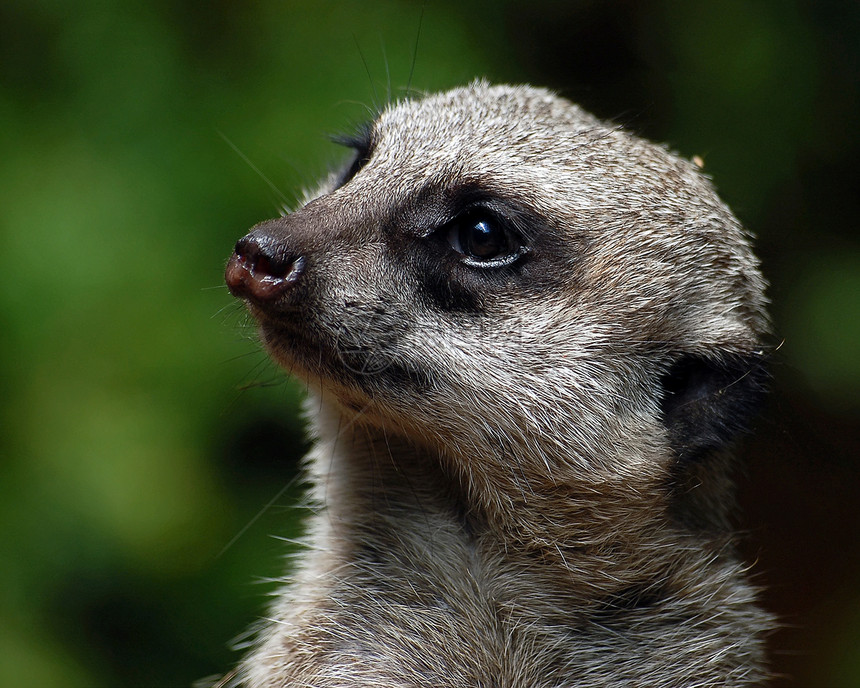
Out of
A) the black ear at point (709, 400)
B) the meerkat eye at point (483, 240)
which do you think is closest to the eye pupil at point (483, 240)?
the meerkat eye at point (483, 240)

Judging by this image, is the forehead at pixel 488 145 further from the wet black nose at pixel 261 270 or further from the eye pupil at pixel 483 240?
the wet black nose at pixel 261 270

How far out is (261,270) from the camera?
1.92 m

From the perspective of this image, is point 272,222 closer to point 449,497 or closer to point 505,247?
point 505,247

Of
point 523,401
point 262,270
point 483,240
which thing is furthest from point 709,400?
point 262,270

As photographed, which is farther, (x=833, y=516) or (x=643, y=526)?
(x=833, y=516)

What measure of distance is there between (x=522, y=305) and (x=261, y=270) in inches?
24.3

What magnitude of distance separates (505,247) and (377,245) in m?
0.31

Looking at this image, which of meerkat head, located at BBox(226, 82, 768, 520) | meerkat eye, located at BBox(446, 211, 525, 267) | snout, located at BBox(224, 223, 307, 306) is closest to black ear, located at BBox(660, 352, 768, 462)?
meerkat head, located at BBox(226, 82, 768, 520)

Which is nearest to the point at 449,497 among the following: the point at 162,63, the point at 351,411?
the point at 351,411

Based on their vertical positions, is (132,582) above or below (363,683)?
above

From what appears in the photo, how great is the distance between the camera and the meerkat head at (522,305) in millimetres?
1988

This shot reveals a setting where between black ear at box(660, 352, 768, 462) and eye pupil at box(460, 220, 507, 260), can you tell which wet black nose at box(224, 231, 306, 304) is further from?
black ear at box(660, 352, 768, 462)

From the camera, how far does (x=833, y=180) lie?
12.1ft

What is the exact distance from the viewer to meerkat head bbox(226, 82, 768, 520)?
199 cm
